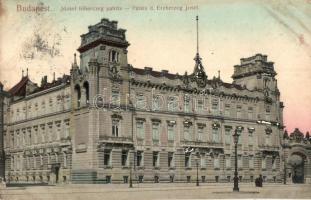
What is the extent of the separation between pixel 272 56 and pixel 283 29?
1.71 meters

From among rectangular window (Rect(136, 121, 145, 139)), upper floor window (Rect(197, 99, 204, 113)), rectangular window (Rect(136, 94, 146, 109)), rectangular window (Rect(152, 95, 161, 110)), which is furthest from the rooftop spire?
rectangular window (Rect(136, 121, 145, 139))

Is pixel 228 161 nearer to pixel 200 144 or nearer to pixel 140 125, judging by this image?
pixel 200 144

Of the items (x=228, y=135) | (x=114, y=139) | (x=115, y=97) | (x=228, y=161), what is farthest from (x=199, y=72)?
(x=228, y=161)

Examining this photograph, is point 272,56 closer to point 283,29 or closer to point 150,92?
point 283,29

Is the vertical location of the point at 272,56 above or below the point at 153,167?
above

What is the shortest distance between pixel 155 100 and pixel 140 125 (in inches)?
65.6

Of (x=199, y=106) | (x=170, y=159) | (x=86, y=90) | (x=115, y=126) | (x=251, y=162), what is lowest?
(x=251, y=162)

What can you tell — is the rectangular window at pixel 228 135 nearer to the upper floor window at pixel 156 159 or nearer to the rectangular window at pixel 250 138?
the rectangular window at pixel 250 138

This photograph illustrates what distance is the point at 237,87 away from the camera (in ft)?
119

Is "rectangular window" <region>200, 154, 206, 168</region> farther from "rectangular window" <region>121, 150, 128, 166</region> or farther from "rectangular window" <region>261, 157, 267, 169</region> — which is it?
"rectangular window" <region>121, 150, 128, 166</region>

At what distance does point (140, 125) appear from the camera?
31.7 meters

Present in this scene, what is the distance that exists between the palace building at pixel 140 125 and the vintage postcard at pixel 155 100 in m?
0.07

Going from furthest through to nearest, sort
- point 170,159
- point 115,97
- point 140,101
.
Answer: point 170,159
point 140,101
point 115,97

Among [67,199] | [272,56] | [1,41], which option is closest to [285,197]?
[272,56]
